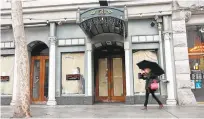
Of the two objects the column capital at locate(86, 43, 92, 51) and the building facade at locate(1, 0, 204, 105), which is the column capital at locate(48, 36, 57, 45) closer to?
the building facade at locate(1, 0, 204, 105)

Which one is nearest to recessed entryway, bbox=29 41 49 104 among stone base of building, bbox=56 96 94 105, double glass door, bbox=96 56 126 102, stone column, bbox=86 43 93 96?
stone base of building, bbox=56 96 94 105

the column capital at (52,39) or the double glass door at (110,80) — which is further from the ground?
the column capital at (52,39)

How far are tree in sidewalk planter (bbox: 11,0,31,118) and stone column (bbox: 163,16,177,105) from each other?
7.03m

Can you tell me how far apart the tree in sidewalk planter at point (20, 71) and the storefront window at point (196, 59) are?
839 centimetres

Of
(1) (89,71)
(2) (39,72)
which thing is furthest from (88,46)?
(2) (39,72)

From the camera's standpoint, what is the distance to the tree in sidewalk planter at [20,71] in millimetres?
8594

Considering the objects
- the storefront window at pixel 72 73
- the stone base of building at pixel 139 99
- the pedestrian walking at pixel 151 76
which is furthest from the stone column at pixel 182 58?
the storefront window at pixel 72 73

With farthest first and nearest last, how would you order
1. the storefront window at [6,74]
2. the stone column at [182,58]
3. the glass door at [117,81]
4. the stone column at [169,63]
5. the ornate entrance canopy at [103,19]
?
the glass door at [117,81]
the storefront window at [6,74]
the stone column at [169,63]
the stone column at [182,58]
the ornate entrance canopy at [103,19]

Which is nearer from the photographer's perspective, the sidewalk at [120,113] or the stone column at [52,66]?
the sidewalk at [120,113]

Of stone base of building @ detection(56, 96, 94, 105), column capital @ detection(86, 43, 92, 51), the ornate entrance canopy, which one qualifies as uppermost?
the ornate entrance canopy

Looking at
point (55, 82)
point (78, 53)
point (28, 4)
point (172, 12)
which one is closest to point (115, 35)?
point (78, 53)

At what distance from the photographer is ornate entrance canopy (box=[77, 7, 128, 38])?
11109 millimetres

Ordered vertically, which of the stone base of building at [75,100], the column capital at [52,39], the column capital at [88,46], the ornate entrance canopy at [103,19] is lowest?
the stone base of building at [75,100]

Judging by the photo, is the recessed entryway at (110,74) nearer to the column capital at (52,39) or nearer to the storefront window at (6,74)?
the column capital at (52,39)
